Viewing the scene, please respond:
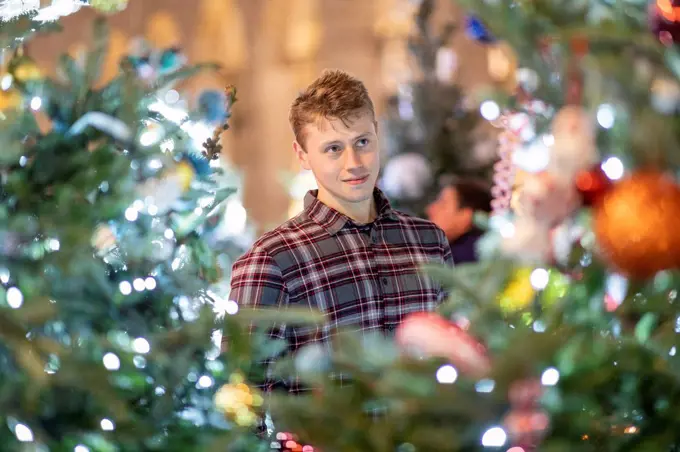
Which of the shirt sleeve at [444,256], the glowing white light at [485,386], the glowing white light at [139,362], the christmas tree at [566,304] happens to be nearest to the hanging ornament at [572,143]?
the christmas tree at [566,304]

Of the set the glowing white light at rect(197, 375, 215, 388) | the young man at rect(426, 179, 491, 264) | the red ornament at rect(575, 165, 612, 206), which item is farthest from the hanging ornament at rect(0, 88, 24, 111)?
the young man at rect(426, 179, 491, 264)

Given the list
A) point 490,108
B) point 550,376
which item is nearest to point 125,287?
point 490,108

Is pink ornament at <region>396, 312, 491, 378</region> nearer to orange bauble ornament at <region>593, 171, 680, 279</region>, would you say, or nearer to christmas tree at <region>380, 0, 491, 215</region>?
orange bauble ornament at <region>593, 171, 680, 279</region>

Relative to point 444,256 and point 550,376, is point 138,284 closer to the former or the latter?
point 444,256

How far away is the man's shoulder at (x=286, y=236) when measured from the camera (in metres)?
1.98

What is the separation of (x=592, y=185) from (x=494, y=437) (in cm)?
28

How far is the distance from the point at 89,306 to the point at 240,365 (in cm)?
21

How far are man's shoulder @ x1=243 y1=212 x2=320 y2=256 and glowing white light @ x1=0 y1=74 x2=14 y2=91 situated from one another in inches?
27.8

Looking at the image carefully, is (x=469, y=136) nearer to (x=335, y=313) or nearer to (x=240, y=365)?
(x=335, y=313)

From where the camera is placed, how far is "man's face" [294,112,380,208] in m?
1.98

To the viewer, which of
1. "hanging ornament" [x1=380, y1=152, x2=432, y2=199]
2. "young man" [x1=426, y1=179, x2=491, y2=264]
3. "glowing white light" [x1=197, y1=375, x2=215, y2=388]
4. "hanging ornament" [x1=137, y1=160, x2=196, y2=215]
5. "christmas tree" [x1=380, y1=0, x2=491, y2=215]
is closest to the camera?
"glowing white light" [x1=197, y1=375, x2=215, y2=388]

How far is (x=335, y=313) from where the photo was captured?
1.96 m

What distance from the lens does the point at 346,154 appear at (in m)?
1.97

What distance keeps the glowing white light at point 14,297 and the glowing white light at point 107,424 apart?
0.18m
